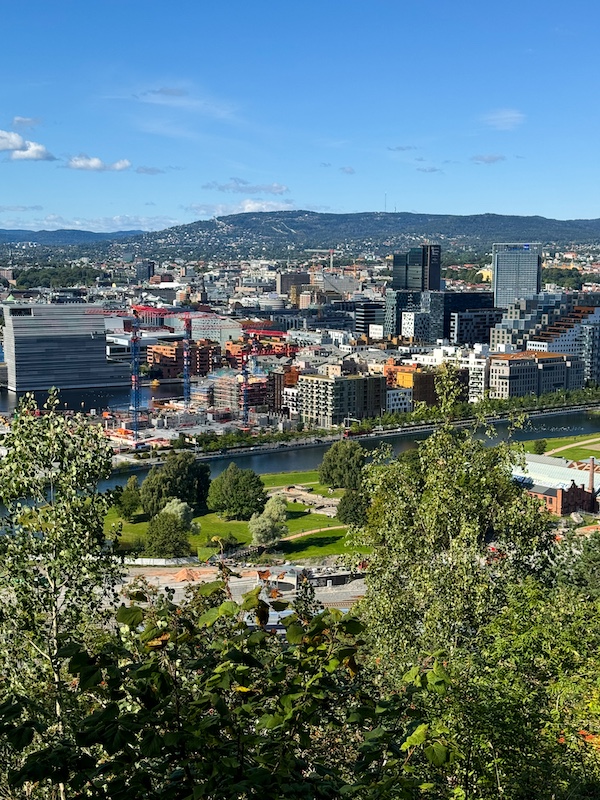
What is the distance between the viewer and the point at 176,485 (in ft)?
48.8

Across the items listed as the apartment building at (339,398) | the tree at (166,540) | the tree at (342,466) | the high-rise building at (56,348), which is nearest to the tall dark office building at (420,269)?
the high-rise building at (56,348)

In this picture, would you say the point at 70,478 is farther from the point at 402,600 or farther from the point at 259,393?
the point at 259,393

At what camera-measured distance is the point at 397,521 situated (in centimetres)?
393

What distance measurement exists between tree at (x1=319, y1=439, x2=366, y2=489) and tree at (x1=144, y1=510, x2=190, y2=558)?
14.2 ft

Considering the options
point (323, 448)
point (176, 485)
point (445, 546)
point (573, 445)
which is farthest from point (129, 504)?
point (445, 546)

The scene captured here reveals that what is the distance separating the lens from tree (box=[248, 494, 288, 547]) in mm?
12672

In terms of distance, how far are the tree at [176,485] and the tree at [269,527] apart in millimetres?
2044

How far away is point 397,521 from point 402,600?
0.34 m

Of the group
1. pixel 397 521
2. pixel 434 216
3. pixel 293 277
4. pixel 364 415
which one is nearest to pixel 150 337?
pixel 364 415

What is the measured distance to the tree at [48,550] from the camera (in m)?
2.36

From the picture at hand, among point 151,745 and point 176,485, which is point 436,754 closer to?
point 151,745

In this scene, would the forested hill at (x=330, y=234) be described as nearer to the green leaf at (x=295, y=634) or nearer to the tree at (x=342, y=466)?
the tree at (x=342, y=466)

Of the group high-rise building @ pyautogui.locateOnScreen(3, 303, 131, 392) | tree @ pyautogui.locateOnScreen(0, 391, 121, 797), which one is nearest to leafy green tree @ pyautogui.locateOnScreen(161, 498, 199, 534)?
tree @ pyautogui.locateOnScreen(0, 391, 121, 797)

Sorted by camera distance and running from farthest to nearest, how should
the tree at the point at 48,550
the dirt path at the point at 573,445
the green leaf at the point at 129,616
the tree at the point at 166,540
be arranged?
the dirt path at the point at 573,445, the tree at the point at 166,540, the tree at the point at 48,550, the green leaf at the point at 129,616
